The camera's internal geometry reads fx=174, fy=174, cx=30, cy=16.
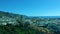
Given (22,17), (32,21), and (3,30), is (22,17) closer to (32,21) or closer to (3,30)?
(32,21)

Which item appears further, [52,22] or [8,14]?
[52,22]

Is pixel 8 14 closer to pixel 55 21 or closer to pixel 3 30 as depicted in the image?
pixel 3 30

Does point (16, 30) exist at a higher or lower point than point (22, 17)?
lower

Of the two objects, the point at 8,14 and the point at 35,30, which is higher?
the point at 8,14

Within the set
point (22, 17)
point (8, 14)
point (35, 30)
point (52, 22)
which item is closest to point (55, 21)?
point (52, 22)

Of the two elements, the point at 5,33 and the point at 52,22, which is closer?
the point at 5,33

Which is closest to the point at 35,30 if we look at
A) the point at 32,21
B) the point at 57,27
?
the point at 32,21

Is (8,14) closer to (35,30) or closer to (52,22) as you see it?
(35,30)
